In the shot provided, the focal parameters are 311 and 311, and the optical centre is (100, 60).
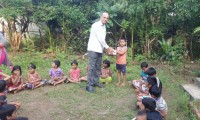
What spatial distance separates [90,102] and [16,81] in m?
1.79

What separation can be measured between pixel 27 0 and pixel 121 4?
9.92 ft

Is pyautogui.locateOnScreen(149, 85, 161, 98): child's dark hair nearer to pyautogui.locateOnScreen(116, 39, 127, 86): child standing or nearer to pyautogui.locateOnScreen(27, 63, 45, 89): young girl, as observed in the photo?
pyautogui.locateOnScreen(116, 39, 127, 86): child standing

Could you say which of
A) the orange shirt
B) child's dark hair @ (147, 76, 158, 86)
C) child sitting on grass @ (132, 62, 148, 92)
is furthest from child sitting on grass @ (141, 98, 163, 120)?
the orange shirt

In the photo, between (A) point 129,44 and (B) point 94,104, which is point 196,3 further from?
(B) point 94,104

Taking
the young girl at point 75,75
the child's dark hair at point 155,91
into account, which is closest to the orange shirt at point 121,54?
the young girl at point 75,75

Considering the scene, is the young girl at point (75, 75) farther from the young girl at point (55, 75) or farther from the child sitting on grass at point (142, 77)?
the child sitting on grass at point (142, 77)

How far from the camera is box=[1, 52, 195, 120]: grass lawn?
5.78 m

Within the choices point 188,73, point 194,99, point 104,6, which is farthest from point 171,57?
point 194,99

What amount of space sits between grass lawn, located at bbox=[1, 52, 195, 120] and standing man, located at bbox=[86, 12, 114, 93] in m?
0.37

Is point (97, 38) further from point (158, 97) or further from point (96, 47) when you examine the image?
point (158, 97)

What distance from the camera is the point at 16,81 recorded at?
6.93 metres

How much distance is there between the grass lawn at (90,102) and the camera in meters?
5.78

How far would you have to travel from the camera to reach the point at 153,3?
9438 millimetres

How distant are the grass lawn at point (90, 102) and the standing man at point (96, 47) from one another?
37 centimetres
